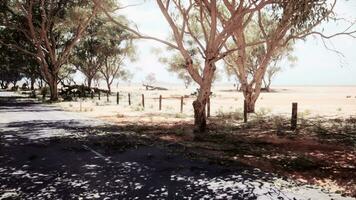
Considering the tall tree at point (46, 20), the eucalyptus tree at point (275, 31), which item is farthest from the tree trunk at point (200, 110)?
the tall tree at point (46, 20)

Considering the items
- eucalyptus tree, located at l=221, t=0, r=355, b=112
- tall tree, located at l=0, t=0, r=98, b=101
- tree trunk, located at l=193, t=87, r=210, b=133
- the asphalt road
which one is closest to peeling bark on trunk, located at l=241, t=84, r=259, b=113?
eucalyptus tree, located at l=221, t=0, r=355, b=112

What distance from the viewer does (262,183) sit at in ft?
28.4

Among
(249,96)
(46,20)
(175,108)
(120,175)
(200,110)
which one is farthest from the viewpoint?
(46,20)

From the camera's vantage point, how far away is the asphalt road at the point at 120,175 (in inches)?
308

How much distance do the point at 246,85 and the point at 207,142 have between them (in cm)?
1391

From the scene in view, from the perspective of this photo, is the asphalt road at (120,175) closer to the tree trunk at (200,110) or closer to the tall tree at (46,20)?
the tree trunk at (200,110)

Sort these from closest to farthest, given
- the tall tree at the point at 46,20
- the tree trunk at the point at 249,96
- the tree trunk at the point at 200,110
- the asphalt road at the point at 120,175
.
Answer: the asphalt road at the point at 120,175 → the tree trunk at the point at 200,110 → the tree trunk at the point at 249,96 → the tall tree at the point at 46,20

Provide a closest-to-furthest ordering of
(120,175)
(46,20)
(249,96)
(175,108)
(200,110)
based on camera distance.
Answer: (120,175), (200,110), (249,96), (175,108), (46,20)

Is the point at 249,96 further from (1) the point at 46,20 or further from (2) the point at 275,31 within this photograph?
(1) the point at 46,20

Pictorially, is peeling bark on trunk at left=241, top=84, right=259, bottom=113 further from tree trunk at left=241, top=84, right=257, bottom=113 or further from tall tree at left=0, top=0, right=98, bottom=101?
tall tree at left=0, top=0, right=98, bottom=101

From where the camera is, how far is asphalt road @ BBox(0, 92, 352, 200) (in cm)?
782

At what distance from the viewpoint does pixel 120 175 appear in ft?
30.6

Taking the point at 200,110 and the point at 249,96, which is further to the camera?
the point at 249,96

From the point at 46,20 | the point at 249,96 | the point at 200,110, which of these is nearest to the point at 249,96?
the point at 249,96
